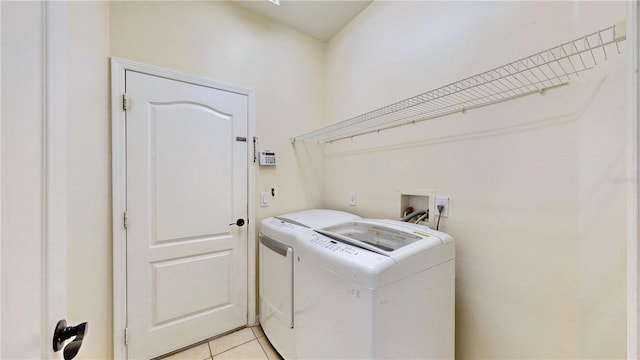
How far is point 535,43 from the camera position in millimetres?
1080

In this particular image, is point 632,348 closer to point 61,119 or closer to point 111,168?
point 61,119

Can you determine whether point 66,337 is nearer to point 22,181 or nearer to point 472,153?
point 22,181

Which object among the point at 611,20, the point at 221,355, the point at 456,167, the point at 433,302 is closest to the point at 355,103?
the point at 456,167

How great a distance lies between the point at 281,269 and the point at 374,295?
83cm

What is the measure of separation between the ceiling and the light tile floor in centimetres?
277

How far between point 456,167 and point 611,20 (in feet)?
2.59

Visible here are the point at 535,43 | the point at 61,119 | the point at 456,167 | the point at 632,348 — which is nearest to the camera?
the point at 632,348

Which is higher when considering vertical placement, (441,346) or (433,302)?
(433,302)

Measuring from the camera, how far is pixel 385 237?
1.39 m

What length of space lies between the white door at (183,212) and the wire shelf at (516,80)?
1.09 m

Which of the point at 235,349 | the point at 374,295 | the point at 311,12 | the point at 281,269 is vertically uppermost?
the point at 311,12

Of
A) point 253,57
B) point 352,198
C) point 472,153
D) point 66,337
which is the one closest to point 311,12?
point 253,57

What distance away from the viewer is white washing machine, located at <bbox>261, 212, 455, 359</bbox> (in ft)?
3.14

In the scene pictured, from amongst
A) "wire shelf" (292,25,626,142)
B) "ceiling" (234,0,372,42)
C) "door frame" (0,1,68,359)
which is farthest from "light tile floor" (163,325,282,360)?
"ceiling" (234,0,372,42)
